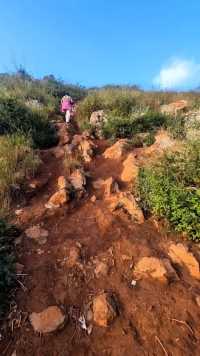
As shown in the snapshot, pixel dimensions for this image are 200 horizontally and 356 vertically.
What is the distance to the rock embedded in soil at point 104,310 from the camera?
8.85 feet

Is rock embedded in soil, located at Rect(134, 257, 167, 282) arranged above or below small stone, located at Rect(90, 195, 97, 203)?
below

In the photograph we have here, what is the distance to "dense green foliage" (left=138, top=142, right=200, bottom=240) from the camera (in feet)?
11.9

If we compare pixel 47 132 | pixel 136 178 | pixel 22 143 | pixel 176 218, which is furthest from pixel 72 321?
pixel 47 132

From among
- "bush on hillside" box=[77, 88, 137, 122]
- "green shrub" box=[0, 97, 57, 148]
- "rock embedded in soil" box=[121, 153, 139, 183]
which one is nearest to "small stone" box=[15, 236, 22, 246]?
"rock embedded in soil" box=[121, 153, 139, 183]

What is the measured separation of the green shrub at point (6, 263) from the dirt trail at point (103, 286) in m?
0.12

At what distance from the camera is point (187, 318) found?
2.73 metres

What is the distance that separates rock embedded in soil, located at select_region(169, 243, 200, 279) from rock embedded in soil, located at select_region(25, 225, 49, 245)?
1585mm

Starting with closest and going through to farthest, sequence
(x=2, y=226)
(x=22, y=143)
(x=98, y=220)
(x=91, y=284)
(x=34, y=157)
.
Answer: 1. (x=91, y=284)
2. (x=2, y=226)
3. (x=98, y=220)
4. (x=34, y=157)
5. (x=22, y=143)

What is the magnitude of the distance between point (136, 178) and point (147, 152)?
4.05ft

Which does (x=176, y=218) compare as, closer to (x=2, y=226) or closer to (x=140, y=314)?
(x=140, y=314)

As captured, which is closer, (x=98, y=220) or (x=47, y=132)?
(x=98, y=220)

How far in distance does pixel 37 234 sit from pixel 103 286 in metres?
1.18

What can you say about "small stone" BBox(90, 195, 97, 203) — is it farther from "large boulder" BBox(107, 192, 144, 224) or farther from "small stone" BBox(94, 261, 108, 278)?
"small stone" BBox(94, 261, 108, 278)

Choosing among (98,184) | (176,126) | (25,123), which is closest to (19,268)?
(98,184)
